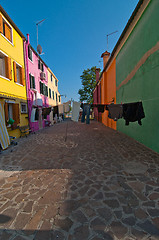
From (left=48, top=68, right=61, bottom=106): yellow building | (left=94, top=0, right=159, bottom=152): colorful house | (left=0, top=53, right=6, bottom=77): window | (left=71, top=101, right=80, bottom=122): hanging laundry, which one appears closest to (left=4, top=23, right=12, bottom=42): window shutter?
(left=0, top=53, right=6, bottom=77): window

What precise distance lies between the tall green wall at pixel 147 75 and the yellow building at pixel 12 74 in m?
7.69

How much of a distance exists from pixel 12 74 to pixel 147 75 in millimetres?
8818

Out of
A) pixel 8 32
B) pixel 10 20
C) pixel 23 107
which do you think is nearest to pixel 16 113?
pixel 23 107

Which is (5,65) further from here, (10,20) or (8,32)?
(10,20)

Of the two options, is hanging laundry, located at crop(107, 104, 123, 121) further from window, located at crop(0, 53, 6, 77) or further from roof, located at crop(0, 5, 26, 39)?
roof, located at crop(0, 5, 26, 39)

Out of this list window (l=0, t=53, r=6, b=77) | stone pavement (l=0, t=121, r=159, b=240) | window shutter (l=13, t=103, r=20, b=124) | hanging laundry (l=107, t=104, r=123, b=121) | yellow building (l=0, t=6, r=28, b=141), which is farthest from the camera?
window shutter (l=13, t=103, r=20, b=124)

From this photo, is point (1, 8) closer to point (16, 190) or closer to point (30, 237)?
point (16, 190)

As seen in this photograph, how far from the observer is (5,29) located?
879 centimetres

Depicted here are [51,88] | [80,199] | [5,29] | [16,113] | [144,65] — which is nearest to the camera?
[80,199]

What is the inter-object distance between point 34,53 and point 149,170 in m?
15.2

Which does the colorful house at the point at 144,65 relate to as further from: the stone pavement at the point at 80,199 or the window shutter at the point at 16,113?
the window shutter at the point at 16,113

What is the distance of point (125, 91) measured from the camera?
9.18 metres

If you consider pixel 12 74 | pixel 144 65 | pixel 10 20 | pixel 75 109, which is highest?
pixel 10 20

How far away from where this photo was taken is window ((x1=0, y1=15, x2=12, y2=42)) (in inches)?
319
